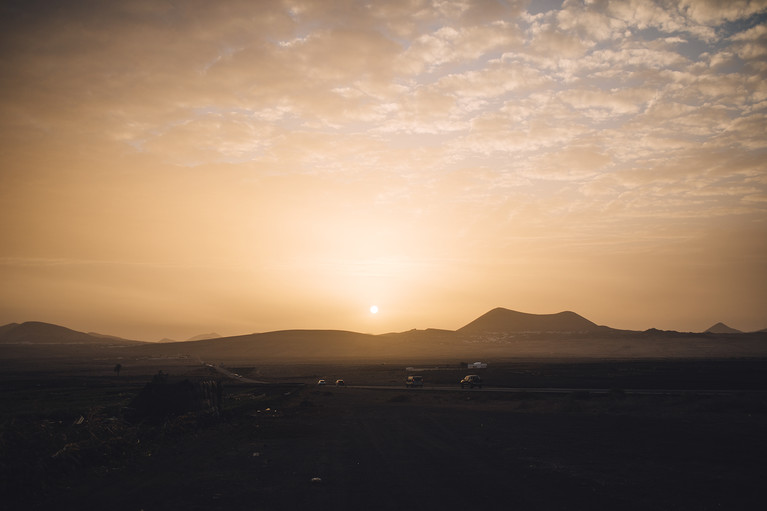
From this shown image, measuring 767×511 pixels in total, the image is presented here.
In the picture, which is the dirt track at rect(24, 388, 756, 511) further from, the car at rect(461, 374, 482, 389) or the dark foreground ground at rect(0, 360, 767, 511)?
the car at rect(461, 374, 482, 389)

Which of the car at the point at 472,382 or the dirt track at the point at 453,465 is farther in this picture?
the car at the point at 472,382

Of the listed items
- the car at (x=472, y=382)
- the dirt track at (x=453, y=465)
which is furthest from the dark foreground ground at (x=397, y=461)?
the car at (x=472, y=382)

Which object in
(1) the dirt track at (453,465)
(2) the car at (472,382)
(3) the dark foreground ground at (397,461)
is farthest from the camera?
(2) the car at (472,382)

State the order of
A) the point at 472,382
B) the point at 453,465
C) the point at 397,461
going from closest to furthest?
the point at 453,465 → the point at 397,461 → the point at 472,382

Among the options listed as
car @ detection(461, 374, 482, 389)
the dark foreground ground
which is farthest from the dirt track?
car @ detection(461, 374, 482, 389)

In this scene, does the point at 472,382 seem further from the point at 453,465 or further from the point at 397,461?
the point at 453,465

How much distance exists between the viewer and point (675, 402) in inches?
1745

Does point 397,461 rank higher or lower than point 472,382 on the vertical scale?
higher

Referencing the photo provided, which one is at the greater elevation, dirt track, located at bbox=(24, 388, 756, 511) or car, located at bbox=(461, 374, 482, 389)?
dirt track, located at bbox=(24, 388, 756, 511)

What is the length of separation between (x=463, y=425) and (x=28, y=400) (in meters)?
57.0

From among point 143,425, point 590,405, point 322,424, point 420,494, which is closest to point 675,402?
point 590,405

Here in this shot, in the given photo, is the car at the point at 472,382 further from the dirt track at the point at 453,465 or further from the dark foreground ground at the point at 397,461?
the dirt track at the point at 453,465

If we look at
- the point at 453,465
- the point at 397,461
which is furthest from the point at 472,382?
the point at 453,465

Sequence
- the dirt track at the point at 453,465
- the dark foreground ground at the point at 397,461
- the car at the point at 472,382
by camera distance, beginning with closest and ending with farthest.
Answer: the dirt track at the point at 453,465 → the dark foreground ground at the point at 397,461 → the car at the point at 472,382
